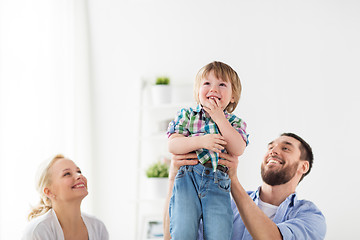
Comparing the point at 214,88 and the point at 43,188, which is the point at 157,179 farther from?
the point at 214,88

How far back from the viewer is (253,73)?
10.2 ft

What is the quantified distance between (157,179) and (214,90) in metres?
1.54

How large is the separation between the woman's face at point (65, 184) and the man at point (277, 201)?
51 cm

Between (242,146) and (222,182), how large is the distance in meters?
0.16

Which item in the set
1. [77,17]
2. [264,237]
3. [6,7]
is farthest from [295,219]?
[77,17]

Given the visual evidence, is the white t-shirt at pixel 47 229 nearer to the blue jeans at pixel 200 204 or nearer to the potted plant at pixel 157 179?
the blue jeans at pixel 200 204

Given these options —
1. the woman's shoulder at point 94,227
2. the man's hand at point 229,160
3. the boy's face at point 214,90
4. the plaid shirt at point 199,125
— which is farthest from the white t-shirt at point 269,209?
the woman's shoulder at point 94,227

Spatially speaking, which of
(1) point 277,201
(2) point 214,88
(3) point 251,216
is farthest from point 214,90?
(1) point 277,201

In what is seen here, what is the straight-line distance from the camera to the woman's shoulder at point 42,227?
1979 millimetres

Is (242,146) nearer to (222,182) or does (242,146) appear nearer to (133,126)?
(222,182)

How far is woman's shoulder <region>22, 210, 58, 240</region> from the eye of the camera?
1979 mm

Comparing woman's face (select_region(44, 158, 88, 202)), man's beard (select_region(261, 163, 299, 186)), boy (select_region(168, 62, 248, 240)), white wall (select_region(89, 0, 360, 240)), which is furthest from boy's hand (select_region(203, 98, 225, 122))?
white wall (select_region(89, 0, 360, 240))

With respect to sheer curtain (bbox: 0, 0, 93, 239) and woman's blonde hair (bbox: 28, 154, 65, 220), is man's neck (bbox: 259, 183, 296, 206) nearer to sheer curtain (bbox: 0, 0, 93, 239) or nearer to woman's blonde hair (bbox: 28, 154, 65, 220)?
woman's blonde hair (bbox: 28, 154, 65, 220)

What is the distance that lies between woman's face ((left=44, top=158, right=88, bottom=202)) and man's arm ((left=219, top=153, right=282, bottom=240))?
2.69 feet
